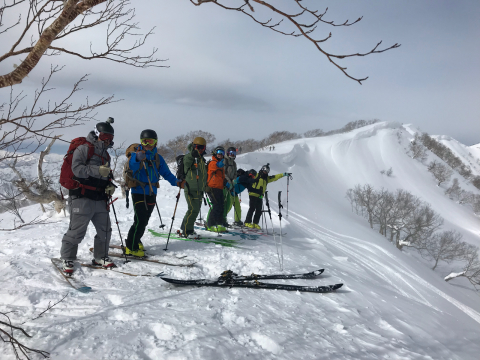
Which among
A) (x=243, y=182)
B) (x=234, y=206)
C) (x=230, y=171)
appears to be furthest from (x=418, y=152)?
(x=230, y=171)

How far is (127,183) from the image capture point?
4.71 metres

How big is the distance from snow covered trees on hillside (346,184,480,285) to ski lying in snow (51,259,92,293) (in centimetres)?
4418

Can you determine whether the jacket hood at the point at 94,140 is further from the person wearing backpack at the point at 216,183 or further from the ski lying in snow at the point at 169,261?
the person wearing backpack at the point at 216,183

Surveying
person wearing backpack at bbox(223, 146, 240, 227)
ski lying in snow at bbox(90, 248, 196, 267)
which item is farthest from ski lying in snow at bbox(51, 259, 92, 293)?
person wearing backpack at bbox(223, 146, 240, 227)

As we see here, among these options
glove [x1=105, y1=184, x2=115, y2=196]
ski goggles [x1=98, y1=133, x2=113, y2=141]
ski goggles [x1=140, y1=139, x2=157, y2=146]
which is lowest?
glove [x1=105, y1=184, x2=115, y2=196]

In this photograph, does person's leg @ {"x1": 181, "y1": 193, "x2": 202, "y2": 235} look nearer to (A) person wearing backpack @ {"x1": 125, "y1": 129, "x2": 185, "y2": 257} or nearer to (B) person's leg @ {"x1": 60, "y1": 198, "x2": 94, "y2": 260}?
(A) person wearing backpack @ {"x1": 125, "y1": 129, "x2": 185, "y2": 257}

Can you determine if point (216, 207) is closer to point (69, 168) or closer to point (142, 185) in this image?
point (142, 185)

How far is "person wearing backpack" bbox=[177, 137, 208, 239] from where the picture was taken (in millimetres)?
6094

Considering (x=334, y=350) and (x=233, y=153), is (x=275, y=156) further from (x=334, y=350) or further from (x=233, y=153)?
(x=334, y=350)

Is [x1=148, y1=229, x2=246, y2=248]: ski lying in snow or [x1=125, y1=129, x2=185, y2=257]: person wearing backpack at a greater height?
[x1=125, y1=129, x2=185, y2=257]: person wearing backpack

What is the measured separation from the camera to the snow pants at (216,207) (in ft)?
23.1

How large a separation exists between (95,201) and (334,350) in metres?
3.77

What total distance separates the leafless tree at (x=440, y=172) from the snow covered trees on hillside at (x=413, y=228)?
30389 mm

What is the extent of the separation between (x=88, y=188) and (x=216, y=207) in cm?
367
